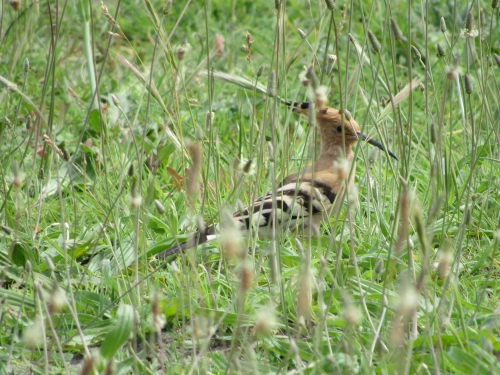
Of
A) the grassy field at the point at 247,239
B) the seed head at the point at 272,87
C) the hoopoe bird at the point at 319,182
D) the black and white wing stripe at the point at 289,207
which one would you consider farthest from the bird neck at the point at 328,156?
the seed head at the point at 272,87

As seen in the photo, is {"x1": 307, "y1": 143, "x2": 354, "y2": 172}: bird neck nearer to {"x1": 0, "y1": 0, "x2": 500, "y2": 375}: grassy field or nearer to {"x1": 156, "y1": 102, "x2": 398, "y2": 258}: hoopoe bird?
{"x1": 156, "y1": 102, "x2": 398, "y2": 258}: hoopoe bird

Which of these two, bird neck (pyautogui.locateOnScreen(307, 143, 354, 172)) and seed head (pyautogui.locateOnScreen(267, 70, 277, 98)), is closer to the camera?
seed head (pyautogui.locateOnScreen(267, 70, 277, 98))

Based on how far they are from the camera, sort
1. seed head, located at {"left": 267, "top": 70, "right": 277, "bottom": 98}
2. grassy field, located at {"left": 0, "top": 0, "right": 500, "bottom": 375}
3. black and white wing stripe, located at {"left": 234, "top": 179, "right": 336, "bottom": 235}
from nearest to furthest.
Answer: grassy field, located at {"left": 0, "top": 0, "right": 500, "bottom": 375}, seed head, located at {"left": 267, "top": 70, "right": 277, "bottom": 98}, black and white wing stripe, located at {"left": 234, "top": 179, "right": 336, "bottom": 235}

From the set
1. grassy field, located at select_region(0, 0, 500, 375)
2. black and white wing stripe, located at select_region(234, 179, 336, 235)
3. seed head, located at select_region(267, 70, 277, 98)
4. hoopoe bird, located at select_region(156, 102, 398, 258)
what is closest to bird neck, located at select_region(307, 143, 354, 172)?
hoopoe bird, located at select_region(156, 102, 398, 258)

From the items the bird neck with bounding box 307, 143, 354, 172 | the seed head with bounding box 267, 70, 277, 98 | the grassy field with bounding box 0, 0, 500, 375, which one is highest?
the seed head with bounding box 267, 70, 277, 98

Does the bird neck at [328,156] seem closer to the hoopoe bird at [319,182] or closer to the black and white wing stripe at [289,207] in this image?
the hoopoe bird at [319,182]

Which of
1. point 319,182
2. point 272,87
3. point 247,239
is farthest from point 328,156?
point 247,239

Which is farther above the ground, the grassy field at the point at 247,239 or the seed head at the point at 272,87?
the seed head at the point at 272,87

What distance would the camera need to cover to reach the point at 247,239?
1.50m

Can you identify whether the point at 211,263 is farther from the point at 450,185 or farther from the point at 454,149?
the point at 454,149

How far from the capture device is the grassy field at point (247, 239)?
1436 millimetres

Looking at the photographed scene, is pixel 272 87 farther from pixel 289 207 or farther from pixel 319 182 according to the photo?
pixel 319 182

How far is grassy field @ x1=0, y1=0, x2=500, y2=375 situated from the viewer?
4.71ft

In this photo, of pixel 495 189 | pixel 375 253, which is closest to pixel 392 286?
pixel 375 253
